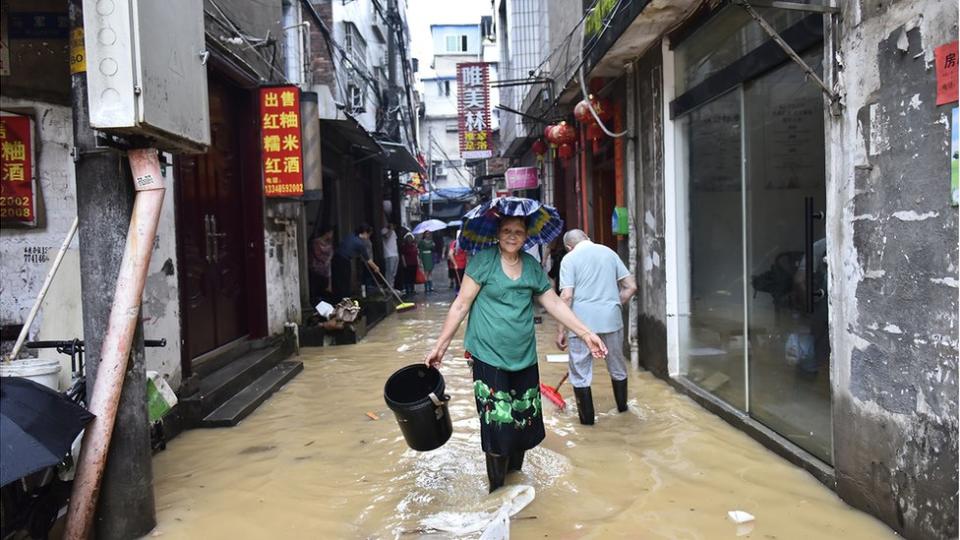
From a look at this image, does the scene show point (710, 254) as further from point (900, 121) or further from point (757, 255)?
point (900, 121)

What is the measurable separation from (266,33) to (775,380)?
7.10 m

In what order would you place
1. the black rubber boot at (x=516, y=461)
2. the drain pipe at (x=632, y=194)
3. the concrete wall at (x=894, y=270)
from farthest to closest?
the drain pipe at (x=632, y=194) < the black rubber boot at (x=516, y=461) < the concrete wall at (x=894, y=270)

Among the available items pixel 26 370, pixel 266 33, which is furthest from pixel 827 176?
pixel 266 33

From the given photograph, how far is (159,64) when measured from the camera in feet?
11.0

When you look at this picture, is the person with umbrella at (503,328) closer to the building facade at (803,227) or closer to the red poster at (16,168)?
the building facade at (803,227)

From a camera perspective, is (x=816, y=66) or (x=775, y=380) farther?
(x=775, y=380)

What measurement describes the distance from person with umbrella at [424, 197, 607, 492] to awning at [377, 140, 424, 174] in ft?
39.0

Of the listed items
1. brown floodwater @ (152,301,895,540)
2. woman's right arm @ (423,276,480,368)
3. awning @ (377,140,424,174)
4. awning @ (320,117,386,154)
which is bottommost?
brown floodwater @ (152,301,895,540)

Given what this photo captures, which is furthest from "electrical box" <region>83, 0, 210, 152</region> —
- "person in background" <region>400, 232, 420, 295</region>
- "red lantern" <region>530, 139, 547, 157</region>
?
"person in background" <region>400, 232, 420, 295</region>

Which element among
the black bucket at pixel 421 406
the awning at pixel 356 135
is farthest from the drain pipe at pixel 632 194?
the awning at pixel 356 135

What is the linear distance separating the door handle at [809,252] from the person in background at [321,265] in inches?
340

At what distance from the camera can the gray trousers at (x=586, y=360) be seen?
5.50m

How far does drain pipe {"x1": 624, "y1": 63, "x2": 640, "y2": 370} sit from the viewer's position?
305 inches

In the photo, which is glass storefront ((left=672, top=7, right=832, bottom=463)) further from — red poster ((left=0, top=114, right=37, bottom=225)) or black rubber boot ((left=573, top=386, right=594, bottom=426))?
red poster ((left=0, top=114, right=37, bottom=225))
